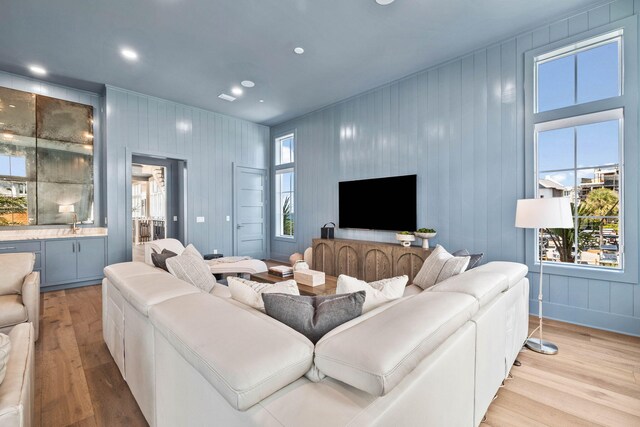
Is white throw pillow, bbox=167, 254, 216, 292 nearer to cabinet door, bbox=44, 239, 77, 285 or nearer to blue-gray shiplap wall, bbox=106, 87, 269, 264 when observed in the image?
blue-gray shiplap wall, bbox=106, 87, 269, 264

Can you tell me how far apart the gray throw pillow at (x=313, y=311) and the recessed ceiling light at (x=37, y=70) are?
5141 mm

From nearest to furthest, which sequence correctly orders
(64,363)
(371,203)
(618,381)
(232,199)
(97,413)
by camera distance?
(97,413)
(618,381)
(64,363)
(371,203)
(232,199)

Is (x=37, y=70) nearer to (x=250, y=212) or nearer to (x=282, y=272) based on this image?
(x=250, y=212)

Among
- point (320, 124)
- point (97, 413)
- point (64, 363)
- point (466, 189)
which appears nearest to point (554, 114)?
point (466, 189)

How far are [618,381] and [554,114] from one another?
8.39 ft

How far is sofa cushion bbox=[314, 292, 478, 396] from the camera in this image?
0.80 meters

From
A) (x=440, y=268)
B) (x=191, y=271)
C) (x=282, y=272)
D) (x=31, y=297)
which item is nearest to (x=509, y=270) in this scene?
(x=440, y=268)

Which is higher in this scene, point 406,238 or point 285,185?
point 285,185

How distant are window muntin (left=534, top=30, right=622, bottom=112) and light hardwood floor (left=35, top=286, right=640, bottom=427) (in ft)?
7.89

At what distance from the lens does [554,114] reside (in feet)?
10.3

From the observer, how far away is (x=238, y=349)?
0.89m

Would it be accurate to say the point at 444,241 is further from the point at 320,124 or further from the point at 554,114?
the point at 320,124

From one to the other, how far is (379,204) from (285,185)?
263cm

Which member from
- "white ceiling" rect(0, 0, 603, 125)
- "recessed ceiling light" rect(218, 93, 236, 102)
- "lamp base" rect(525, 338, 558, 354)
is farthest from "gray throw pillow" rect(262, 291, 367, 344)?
"recessed ceiling light" rect(218, 93, 236, 102)
